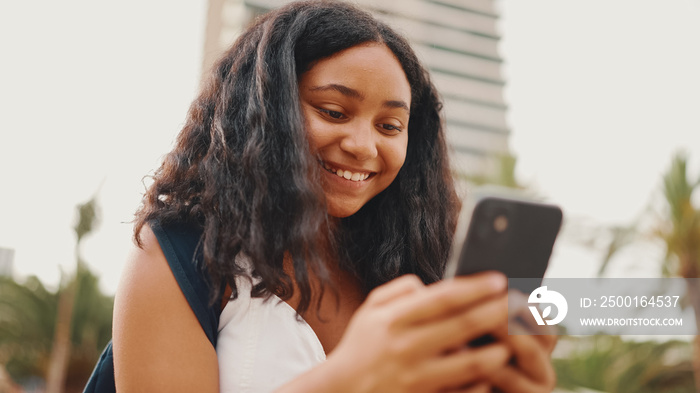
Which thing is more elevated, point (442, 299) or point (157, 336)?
point (442, 299)

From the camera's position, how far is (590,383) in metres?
7.78

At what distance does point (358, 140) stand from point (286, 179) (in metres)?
0.17

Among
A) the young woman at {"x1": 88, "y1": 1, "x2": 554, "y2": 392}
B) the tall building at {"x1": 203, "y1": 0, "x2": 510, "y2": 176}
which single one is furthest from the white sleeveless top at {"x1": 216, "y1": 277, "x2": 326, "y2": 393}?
the tall building at {"x1": 203, "y1": 0, "x2": 510, "y2": 176}

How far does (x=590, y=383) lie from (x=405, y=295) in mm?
8344

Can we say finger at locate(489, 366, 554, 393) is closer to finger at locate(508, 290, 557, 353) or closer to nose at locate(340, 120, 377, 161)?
finger at locate(508, 290, 557, 353)

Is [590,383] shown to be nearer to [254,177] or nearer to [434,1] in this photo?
[254,177]

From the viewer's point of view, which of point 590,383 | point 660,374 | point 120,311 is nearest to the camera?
point 120,311

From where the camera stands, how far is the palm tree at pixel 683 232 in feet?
24.6

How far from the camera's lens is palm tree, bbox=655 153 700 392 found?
24.6 feet

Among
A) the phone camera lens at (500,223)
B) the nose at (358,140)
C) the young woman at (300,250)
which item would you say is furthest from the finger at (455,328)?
the nose at (358,140)

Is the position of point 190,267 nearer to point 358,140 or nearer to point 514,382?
point 358,140

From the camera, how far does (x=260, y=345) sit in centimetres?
97

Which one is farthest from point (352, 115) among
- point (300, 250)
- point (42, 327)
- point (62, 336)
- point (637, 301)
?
point (42, 327)

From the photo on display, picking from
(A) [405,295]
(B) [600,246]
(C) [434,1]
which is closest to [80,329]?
(B) [600,246]
